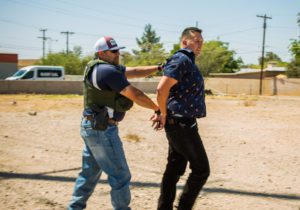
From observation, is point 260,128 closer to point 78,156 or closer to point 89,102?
point 78,156

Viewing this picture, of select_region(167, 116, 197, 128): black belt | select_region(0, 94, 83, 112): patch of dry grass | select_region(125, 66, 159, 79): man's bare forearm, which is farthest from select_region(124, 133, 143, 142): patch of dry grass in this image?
select_region(0, 94, 83, 112): patch of dry grass

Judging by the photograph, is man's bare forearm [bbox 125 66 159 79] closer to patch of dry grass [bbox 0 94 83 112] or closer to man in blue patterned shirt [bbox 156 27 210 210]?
man in blue patterned shirt [bbox 156 27 210 210]

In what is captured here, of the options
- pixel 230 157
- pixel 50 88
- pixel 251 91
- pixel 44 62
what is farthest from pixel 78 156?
pixel 44 62

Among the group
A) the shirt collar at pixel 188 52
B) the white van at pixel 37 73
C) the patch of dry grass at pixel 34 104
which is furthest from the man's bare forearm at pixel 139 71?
the white van at pixel 37 73

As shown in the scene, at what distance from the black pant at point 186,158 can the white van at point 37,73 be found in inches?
1023

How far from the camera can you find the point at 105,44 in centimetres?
342

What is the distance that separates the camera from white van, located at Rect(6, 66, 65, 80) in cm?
2828

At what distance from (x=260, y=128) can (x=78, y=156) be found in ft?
20.0

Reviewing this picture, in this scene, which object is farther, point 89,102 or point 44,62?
point 44,62

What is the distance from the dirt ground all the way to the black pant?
0.58 metres

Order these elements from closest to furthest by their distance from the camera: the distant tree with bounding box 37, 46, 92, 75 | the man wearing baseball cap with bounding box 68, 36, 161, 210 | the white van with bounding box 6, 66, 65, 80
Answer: the man wearing baseball cap with bounding box 68, 36, 161, 210
the white van with bounding box 6, 66, 65, 80
the distant tree with bounding box 37, 46, 92, 75

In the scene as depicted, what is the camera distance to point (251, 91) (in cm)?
4838

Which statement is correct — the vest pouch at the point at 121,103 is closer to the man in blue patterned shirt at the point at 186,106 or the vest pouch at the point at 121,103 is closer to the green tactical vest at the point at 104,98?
the green tactical vest at the point at 104,98

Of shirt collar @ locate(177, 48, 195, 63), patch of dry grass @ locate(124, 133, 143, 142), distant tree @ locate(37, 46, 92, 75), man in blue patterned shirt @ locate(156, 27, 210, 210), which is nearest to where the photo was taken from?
man in blue patterned shirt @ locate(156, 27, 210, 210)
